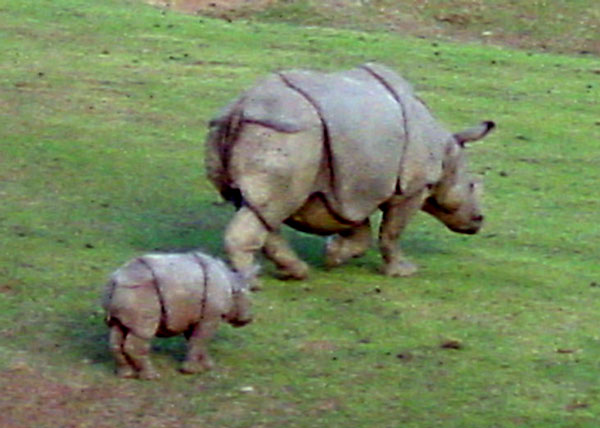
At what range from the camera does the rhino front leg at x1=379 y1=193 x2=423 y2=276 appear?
374 inches

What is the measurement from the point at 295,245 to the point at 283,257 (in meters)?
0.98

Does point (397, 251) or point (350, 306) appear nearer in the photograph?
point (350, 306)

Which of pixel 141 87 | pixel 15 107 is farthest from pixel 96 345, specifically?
pixel 141 87

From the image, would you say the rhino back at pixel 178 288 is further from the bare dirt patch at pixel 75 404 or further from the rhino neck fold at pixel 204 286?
the bare dirt patch at pixel 75 404

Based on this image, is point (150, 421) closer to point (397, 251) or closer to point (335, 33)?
point (397, 251)

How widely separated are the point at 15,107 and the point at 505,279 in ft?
17.1

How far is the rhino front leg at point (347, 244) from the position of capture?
31.7 feet

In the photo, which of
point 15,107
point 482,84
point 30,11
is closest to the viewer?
point 15,107

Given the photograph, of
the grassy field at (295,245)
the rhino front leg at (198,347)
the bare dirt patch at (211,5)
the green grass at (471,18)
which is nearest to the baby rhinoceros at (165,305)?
the rhino front leg at (198,347)

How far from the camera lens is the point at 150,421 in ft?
23.8

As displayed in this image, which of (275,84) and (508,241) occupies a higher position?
(275,84)

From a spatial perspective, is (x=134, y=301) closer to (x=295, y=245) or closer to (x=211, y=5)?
(x=295, y=245)

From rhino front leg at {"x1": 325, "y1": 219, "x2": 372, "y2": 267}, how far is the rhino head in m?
0.46

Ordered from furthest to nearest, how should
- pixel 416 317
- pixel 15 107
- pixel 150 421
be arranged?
pixel 15 107 → pixel 416 317 → pixel 150 421
